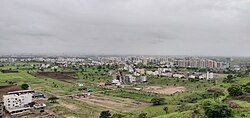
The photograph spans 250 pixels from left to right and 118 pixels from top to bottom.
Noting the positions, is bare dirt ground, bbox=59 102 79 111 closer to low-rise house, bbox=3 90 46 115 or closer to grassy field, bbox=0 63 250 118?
grassy field, bbox=0 63 250 118

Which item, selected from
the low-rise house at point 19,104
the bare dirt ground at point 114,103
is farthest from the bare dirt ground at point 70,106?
the bare dirt ground at point 114,103

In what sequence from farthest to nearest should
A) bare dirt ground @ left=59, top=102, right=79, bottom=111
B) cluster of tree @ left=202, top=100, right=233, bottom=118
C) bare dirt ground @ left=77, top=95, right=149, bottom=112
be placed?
bare dirt ground @ left=77, top=95, right=149, bottom=112, bare dirt ground @ left=59, top=102, right=79, bottom=111, cluster of tree @ left=202, top=100, right=233, bottom=118

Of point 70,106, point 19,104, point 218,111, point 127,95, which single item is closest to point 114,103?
point 70,106

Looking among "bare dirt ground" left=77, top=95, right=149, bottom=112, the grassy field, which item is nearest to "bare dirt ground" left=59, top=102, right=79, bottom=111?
the grassy field

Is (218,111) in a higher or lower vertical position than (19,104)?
higher

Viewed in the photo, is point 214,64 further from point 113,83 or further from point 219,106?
point 219,106

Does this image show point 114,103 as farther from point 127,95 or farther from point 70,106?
point 127,95

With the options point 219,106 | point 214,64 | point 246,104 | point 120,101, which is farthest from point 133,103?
point 214,64

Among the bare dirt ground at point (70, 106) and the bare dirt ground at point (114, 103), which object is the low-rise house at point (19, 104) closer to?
the bare dirt ground at point (70, 106)
